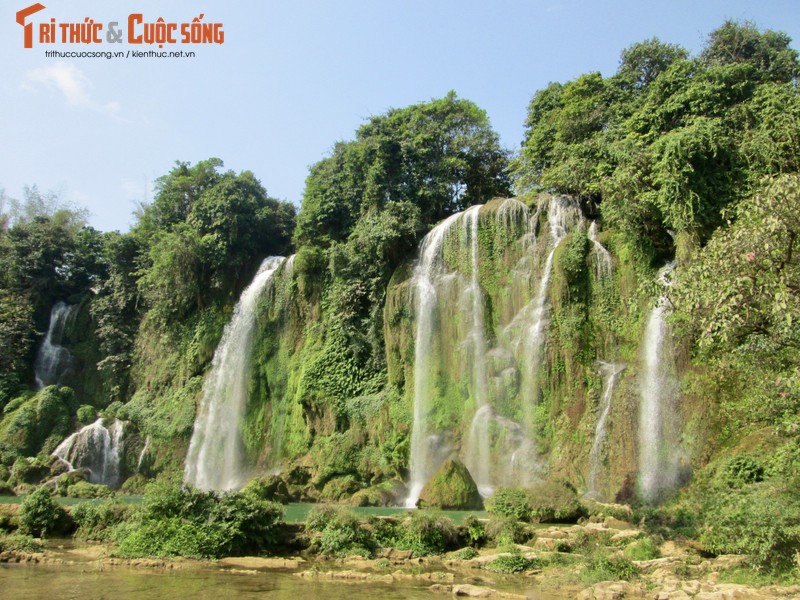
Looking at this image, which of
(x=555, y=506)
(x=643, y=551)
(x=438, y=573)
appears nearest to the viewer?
(x=438, y=573)

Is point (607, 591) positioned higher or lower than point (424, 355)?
lower

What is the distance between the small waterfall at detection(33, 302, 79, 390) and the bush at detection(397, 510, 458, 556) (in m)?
28.9

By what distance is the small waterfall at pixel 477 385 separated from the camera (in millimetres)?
20453

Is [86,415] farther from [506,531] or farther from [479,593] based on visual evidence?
[479,593]

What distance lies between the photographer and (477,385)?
22.0m

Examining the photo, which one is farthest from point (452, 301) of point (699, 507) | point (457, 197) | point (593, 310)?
point (699, 507)

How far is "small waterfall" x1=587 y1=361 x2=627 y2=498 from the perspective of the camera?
1791cm

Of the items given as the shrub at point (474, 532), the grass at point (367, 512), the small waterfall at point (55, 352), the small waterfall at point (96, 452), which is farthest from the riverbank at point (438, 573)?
the small waterfall at point (55, 352)

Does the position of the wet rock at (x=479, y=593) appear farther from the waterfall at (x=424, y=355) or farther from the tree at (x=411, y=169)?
the tree at (x=411, y=169)

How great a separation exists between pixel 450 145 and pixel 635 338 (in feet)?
50.1

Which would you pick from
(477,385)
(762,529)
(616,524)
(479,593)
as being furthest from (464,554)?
(477,385)

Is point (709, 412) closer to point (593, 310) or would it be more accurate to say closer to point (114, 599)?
point (593, 310)

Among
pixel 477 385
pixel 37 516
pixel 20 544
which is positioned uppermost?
pixel 477 385

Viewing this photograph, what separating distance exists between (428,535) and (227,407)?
17932 mm
